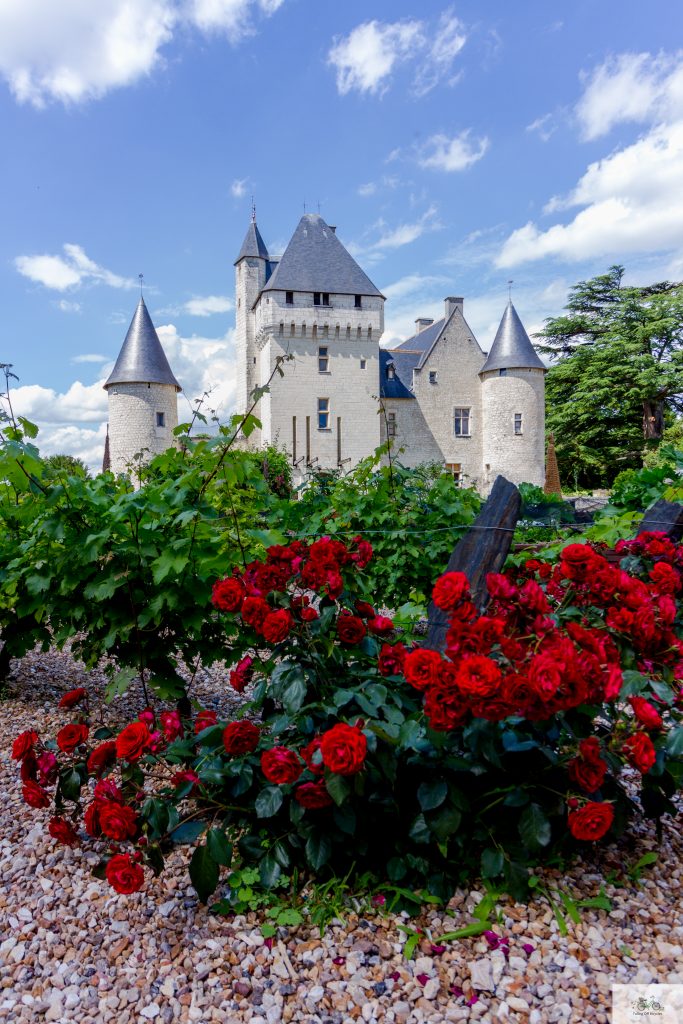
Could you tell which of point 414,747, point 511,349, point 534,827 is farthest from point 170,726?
point 511,349

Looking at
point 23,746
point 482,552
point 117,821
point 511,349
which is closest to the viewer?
point 117,821

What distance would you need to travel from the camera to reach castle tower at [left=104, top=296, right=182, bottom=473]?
1001 inches

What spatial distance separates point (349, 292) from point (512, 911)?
26184mm

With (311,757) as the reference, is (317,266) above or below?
above

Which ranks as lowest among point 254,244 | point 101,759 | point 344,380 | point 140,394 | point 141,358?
point 101,759

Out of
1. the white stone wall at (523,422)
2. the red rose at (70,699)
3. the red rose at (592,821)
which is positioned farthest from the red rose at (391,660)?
the white stone wall at (523,422)

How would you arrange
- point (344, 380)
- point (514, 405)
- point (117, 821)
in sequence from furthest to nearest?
point (514, 405) < point (344, 380) < point (117, 821)

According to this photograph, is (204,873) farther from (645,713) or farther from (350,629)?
(645,713)

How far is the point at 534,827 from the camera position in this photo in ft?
5.36

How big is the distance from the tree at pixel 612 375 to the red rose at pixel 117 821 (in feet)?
93.5

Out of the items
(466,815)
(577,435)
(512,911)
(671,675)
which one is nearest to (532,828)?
(466,815)

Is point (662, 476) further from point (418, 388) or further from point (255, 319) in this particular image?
point (255, 319)

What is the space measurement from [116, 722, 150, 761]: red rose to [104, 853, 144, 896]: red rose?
0.81 feet

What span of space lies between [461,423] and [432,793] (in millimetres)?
26838
